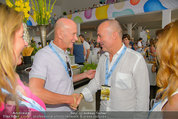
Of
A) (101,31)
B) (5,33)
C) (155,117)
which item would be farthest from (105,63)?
(5,33)

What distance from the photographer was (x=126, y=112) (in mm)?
1415

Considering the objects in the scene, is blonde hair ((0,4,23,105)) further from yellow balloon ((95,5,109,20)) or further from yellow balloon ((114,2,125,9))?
yellow balloon ((95,5,109,20))

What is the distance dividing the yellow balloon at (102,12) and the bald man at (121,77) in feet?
30.6

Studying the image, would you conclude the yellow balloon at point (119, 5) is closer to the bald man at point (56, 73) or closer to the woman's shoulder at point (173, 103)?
the bald man at point (56, 73)

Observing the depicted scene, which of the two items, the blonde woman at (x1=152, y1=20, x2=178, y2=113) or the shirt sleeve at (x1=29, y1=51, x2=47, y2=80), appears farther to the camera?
the shirt sleeve at (x1=29, y1=51, x2=47, y2=80)

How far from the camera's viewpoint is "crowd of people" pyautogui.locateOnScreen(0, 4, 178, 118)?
72 cm

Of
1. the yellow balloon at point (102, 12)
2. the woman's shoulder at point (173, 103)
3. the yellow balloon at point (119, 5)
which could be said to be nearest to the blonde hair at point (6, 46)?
the woman's shoulder at point (173, 103)

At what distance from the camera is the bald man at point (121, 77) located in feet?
4.39

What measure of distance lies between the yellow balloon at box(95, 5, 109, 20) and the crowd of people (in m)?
9.42

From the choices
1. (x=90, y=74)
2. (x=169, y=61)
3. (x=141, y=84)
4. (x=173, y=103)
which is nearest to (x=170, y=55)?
(x=169, y=61)

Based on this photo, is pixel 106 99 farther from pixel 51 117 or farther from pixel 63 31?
pixel 63 31

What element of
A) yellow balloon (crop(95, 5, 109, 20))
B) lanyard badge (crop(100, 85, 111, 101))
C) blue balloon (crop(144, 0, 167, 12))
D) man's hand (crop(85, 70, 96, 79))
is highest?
yellow balloon (crop(95, 5, 109, 20))

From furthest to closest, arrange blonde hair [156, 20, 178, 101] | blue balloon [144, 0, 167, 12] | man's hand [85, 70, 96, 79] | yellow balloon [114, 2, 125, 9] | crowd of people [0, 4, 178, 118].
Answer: yellow balloon [114, 2, 125, 9]
blue balloon [144, 0, 167, 12]
man's hand [85, 70, 96, 79]
blonde hair [156, 20, 178, 101]
crowd of people [0, 4, 178, 118]

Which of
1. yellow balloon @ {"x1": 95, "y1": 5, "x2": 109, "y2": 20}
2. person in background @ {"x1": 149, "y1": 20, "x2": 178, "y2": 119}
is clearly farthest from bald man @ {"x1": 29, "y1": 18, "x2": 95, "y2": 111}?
yellow balloon @ {"x1": 95, "y1": 5, "x2": 109, "y2": 20}
